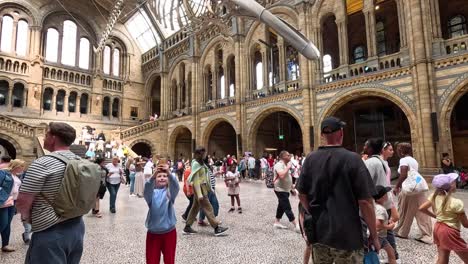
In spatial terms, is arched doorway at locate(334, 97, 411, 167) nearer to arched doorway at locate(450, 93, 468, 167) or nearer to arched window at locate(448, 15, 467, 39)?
arched doorway at locate(450, 93, 468, 167)

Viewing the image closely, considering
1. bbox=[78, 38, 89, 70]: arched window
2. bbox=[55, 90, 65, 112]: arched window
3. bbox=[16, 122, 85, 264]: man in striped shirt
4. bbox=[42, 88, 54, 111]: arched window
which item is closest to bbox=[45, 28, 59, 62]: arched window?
bbox=[78, 38, 89, 70]: arched window

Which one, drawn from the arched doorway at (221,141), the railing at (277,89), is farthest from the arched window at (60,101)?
the railing at (277,89)

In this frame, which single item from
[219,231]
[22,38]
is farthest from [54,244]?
[22,38]

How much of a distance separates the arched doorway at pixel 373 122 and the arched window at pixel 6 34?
1089 inches

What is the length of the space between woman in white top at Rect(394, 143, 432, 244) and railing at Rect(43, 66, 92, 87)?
28822mm

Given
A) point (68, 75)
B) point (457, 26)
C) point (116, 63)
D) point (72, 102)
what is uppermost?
point (116, 63)

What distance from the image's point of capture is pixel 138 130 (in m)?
24.9

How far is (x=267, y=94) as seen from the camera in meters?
17.5

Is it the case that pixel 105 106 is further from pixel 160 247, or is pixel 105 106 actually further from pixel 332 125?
pixel 332 125

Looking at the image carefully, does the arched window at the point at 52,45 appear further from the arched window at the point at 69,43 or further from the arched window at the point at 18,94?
the arched window at the point at 18,94

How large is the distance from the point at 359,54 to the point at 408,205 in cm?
1739

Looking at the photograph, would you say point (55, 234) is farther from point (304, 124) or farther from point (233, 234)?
point (304, 124)

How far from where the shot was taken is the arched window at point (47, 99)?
24116 mm

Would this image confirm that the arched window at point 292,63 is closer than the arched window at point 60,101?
Yes
